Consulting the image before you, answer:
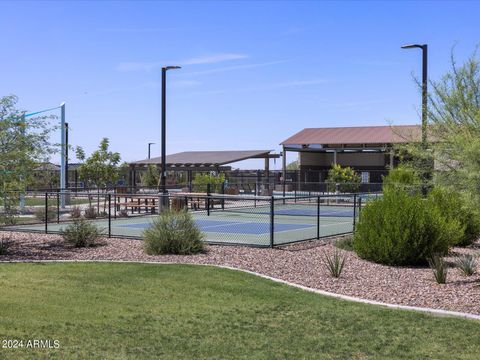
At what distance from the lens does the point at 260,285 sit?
10320 mm

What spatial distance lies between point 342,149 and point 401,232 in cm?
4018

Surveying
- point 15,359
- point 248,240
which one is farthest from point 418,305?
point 248,240

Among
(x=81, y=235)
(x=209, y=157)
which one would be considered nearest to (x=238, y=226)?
(x=81, y=235)

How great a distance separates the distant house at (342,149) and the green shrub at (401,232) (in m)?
36.0

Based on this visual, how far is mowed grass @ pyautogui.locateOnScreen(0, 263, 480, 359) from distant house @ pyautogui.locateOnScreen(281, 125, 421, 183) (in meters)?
40.9

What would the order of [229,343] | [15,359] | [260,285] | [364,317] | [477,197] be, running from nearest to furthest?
1. [15,359]
2. [229,343]
3. [364,317]
4. [477,197]
5. [260,285]

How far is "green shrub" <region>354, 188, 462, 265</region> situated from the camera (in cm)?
1339

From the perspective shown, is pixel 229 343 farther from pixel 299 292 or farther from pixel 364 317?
pixel 299 292

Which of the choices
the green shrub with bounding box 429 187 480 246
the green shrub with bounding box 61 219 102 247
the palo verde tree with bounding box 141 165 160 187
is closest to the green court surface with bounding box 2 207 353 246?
the green shrub with bounding box 61 219 102 247

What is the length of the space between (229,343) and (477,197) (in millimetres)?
4930

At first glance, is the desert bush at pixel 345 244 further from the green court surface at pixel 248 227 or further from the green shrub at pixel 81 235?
the green shrub at pixel 81 235

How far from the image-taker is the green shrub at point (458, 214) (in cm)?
1589

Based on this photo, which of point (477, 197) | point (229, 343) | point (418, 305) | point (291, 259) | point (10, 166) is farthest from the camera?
point (10, 166)

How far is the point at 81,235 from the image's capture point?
15406mm
